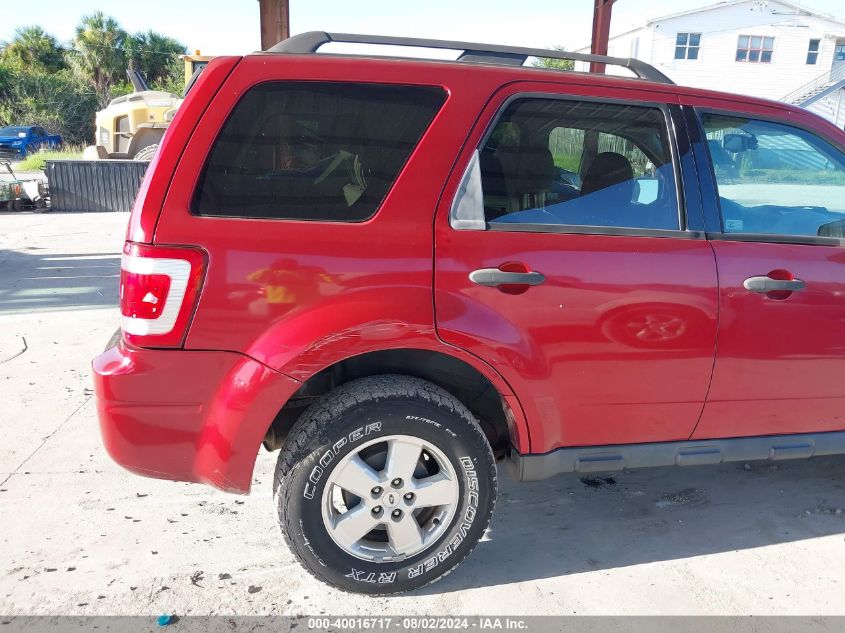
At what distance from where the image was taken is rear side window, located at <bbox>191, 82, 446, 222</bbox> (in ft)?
7.28

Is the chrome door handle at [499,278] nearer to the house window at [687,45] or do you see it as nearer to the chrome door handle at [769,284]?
the chrome door handle at [769,284]

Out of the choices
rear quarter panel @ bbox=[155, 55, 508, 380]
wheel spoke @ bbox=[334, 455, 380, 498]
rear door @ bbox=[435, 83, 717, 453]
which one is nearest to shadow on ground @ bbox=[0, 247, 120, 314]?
rear quarter panel @ bbox=[155, 55, 508, 380]

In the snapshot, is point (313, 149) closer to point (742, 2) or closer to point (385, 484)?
point (385, 484)

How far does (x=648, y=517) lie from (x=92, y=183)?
13148mm

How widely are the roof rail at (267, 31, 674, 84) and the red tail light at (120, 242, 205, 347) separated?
3.00ft

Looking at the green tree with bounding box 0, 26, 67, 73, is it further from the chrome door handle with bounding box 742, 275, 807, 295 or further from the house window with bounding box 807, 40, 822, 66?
the chrome door handle with bounding box 742, 275, 807, 295

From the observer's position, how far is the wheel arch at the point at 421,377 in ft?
8.03

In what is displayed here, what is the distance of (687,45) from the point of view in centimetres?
3256

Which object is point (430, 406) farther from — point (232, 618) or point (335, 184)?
point (232, 618)

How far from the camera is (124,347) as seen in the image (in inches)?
88.7

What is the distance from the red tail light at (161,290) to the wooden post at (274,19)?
4.77 m

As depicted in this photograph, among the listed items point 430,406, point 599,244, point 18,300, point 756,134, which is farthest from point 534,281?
point 18,300

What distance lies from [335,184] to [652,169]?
4.31ft

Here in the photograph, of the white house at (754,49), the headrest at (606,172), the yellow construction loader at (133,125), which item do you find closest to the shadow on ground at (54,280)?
the headrest at (606,172)
